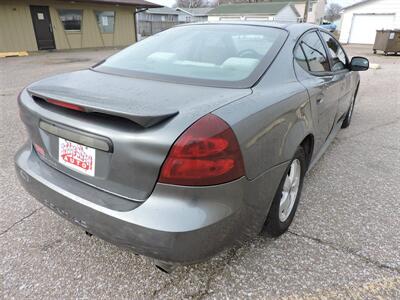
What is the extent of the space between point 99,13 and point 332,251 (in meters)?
20.6

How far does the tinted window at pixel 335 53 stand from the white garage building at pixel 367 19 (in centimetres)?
2680

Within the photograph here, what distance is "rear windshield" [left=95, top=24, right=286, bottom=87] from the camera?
2008mm

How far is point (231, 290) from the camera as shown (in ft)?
6.14

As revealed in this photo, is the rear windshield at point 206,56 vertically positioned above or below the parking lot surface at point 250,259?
above

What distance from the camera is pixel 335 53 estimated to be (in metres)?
3.54

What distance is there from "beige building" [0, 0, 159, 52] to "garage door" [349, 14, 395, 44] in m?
17.9

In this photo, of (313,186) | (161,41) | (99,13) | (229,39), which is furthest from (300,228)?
(99,13)

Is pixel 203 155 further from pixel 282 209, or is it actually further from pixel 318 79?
pixel 318 79

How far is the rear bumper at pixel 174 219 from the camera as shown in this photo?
4.72 feet

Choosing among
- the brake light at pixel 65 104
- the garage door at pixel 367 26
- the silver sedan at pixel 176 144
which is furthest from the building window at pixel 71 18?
the garage door at pixel 367 26

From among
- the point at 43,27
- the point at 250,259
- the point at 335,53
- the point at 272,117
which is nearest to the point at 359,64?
the point at 335,53

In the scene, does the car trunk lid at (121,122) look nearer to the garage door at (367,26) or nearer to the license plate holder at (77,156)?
the license plate holder at (77,156)

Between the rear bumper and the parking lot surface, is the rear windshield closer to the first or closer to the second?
the rear bumper

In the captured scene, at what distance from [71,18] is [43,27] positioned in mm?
Result: 1765
